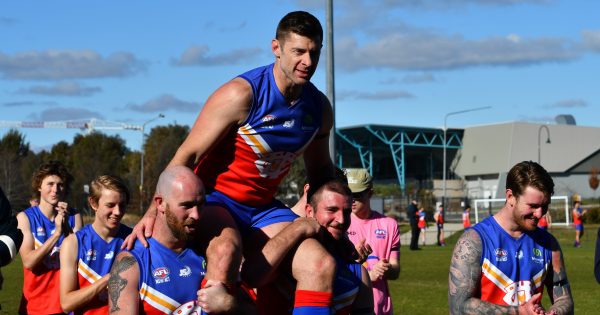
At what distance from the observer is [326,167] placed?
6.89 meters

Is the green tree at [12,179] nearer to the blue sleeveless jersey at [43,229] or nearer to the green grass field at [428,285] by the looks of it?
the green grass field at [428,285]

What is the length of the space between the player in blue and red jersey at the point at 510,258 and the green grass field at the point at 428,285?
9.87 m

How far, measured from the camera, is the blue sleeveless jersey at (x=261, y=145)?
5.96 meters

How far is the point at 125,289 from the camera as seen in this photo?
524 centimetres

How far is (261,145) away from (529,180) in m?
1.88

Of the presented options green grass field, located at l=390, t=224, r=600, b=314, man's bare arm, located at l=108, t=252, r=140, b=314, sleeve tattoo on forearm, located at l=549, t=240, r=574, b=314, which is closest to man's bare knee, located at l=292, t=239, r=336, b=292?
man's bare arm, located at l=108, t=252, r=140, b=314

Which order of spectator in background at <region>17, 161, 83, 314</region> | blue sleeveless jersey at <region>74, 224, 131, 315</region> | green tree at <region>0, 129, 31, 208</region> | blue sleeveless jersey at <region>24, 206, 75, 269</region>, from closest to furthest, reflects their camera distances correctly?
1. blue sleeveless jersey at <region>74, 224, 131, 315</region>
2. spectator in background at <region>17, 161, 83, 314</region>
3. blue sleeveless jersey at <region>24, 206, 75, 269</region>
4. green tree at <region>0, 129, 31, 208</region>

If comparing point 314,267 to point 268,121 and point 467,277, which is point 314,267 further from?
point 467,277

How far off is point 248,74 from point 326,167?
3.80 feet

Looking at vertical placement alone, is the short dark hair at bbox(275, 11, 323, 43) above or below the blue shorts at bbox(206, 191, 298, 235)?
above

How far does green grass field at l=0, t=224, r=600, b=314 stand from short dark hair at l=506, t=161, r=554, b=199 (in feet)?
33.4

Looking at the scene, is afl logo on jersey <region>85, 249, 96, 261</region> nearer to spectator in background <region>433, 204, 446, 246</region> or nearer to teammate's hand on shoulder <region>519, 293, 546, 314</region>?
teammate's hand on shoulder <region>519, 293, 546, 314</region>

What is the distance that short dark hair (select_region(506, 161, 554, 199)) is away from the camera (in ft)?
21.1

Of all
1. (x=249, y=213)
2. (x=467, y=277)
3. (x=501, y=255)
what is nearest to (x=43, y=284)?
(x=249, y=213)
